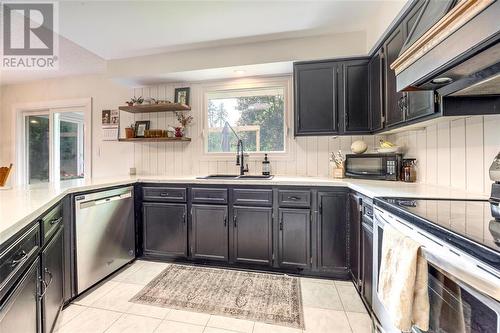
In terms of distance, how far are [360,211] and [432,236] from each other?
1050mm

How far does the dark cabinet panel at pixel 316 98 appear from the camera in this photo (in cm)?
252

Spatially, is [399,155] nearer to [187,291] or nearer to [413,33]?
[413,33]

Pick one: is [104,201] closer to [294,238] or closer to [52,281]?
[52,281]

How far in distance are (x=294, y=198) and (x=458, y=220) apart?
1.47 meters

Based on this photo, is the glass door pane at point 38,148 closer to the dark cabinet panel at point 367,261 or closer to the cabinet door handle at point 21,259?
the cabinet door handle at point 21,259

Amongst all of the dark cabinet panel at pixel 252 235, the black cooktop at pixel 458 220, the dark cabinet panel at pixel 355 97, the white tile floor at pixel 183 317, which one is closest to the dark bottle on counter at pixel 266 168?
the dark cabinet panel at pixel 252 235

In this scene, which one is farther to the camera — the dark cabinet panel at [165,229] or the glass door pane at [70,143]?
the glass door pane at [70,143]

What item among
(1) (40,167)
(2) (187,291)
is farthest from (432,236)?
(1) (40,167)

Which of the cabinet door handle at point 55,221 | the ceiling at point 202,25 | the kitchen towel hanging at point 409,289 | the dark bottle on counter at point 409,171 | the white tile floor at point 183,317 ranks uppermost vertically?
the ceiling at point 202,25

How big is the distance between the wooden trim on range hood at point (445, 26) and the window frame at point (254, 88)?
5.90ft

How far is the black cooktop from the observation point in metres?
0.66

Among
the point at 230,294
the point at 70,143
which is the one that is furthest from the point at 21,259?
the point at 70,143

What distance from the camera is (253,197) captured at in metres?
2.42

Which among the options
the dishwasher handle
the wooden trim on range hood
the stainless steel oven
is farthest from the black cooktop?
the dishwasher handle
